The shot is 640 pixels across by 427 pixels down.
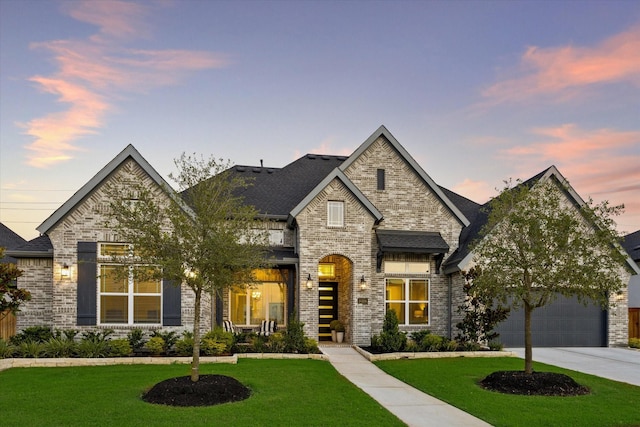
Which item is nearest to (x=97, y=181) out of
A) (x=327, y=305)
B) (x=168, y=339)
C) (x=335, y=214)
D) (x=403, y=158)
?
(x=168, y=339)

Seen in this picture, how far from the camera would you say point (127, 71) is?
1761cm

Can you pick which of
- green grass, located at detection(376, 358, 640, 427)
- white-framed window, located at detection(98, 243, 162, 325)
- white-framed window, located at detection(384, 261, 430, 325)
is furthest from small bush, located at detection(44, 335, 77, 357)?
white-framed window, located at detection(384, 261, 430, 325)

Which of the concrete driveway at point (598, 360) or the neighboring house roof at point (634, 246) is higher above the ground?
the neighboring house roof at point (634, 246)

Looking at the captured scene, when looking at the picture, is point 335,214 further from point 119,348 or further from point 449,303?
point 119,348

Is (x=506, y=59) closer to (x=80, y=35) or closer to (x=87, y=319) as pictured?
(x=80, y=35)

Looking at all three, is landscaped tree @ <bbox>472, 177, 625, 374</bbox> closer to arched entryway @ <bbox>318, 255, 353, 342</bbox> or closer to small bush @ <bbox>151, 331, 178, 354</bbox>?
arched entryway @ <bbox>318, 255, 353, 342</bbox>

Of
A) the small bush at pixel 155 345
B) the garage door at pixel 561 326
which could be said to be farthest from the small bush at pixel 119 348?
the garage door at pixel 561 326

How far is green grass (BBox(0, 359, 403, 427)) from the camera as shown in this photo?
28.2ft

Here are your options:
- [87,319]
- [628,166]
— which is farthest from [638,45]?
[87,319]

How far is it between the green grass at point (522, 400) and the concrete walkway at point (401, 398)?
0.93ft

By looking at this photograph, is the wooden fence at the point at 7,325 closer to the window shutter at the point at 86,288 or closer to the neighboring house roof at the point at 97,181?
the window shutter at the point at 86,288

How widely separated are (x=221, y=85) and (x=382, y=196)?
7.44m

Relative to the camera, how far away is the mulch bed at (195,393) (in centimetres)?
982

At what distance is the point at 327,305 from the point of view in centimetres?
2141
